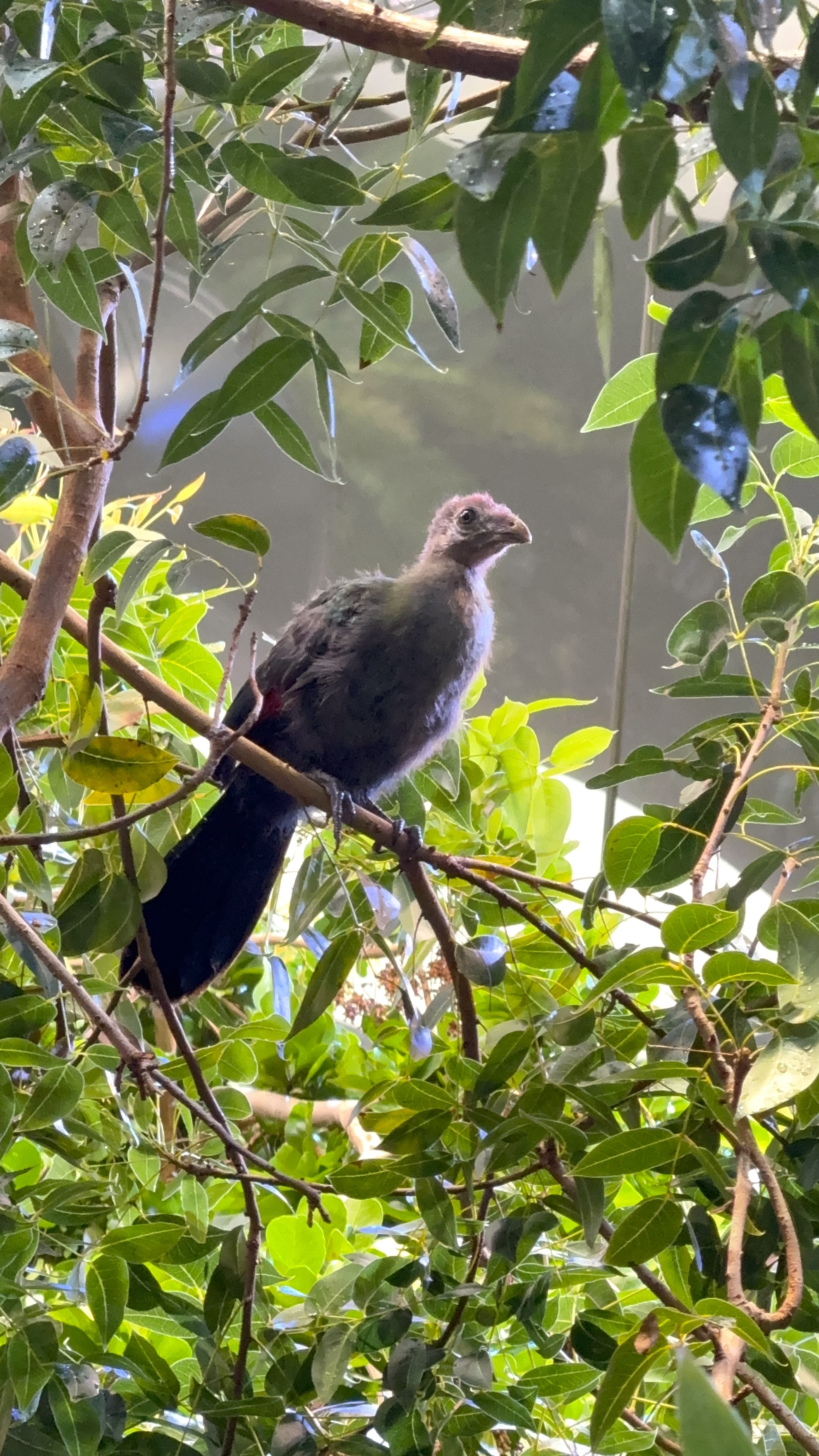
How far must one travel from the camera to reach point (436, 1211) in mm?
750

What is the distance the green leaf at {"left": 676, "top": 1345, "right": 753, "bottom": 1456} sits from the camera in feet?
0.80

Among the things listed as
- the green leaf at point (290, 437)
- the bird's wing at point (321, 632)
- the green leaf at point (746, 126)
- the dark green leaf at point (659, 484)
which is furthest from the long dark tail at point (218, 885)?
the green leaf at point (746, 126)

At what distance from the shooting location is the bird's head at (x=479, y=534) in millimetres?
1649

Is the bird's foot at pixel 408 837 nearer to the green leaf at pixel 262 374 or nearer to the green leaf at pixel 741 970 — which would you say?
the green leaf at pixel 741 970

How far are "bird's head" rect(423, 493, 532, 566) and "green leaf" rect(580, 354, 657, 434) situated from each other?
84 cm

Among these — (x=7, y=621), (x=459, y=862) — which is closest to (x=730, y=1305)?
(x=459, y=862)

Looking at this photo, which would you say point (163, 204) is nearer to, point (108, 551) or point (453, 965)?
point (108, 551)

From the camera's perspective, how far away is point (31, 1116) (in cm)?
71

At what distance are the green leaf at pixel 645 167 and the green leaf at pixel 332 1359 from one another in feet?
2.25

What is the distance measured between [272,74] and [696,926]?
0.51 meters

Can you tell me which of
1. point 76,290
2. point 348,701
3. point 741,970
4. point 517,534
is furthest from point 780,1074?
point 517,534

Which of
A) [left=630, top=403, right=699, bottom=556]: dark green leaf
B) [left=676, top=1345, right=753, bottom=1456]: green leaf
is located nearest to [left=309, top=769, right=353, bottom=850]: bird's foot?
[left=630, top=403, right=699, bottom=556]: dark green leaf

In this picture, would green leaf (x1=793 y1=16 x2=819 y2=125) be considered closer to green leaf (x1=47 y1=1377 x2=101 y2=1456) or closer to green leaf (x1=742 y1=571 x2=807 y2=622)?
green leaf (x1=742 y1=571 x2=807 y2=622)

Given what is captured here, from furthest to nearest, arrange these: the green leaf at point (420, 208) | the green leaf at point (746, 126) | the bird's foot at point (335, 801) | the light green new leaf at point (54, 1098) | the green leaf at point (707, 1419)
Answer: the bird's foot at point (335, 801) < the light green new leaf at point (54, 1098) < the green leaf at point (420, 208) < the green leaf at point (746, 126) < the green leaf at point (707, 1419)
